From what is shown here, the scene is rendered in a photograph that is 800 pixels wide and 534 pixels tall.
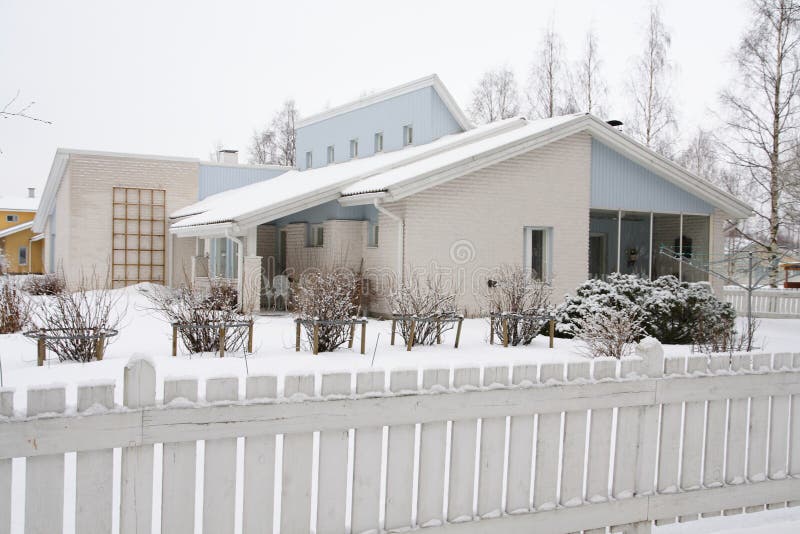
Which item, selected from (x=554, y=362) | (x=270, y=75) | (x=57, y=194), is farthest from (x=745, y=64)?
(x=270, y=75)

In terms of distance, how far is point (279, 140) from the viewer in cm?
5278

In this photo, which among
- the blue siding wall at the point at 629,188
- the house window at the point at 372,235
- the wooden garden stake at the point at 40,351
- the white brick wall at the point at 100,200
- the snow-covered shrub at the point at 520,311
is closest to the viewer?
the wooden garden stake at the point at 40,351

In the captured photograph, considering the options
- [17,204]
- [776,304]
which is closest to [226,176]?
[776,304]

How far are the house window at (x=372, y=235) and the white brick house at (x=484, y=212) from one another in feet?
0.13

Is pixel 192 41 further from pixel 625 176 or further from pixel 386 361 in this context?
pixel 386 361

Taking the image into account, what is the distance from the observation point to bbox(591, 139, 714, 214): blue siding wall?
19766 mm

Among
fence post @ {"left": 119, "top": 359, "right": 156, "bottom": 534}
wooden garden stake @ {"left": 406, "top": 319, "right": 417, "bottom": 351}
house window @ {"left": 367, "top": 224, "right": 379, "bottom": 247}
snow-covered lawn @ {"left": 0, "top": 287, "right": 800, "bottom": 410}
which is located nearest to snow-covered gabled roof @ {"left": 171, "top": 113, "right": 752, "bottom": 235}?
house window @ {"left": 367, "top": 224, "right": 379, "bottom": 247}

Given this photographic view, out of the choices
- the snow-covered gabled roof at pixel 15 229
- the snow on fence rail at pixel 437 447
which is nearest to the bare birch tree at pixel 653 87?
the snow on fence rail at pixel 437 447

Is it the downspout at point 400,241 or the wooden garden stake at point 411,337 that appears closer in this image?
the wooden garden stake at point 411,337

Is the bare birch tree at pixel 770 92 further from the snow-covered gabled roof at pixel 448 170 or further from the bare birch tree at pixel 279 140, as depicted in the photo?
the bare birch tree at pixel 279 140

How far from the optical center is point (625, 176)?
2016cm

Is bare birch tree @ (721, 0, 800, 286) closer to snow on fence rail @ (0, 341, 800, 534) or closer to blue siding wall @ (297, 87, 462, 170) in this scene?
blue siding wall @ (297, 87, 462, 170)

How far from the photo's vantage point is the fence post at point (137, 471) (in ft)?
9.91

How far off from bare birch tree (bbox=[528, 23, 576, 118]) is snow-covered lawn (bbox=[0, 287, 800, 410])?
21.2m
